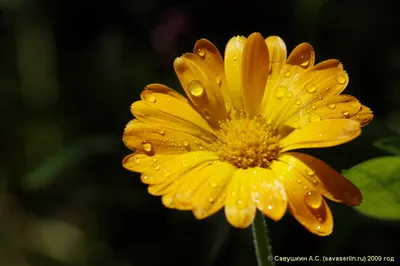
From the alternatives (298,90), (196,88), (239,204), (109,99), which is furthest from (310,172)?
(109,99)

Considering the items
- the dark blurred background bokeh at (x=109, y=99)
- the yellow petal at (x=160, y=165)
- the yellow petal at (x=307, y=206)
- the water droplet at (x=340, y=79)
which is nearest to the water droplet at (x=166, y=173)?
the yellow petal at (x=160, y=165)

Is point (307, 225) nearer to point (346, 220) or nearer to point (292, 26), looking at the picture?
point (346, 220)

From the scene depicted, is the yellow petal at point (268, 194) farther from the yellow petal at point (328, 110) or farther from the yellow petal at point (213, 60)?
the yellow petal at point (213, 60)

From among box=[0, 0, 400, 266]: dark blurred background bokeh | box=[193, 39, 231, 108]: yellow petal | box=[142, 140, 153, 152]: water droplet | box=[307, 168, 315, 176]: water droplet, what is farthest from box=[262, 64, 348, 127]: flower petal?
box=[0, 0, 400, 266]: dark blurred background bokeh

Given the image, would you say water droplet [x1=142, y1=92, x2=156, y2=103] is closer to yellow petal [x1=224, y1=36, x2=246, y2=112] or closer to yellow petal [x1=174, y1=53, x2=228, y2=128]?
yellow petal [x1=174, y1=53, x2=228, y2=128]

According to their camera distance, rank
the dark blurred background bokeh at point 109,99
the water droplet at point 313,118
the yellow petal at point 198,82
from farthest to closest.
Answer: the dark blurred background bokeh at point 109,99
the yellow petal at point 198,82
the water droplet at point 313,118

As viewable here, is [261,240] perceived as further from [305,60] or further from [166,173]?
[305,60]

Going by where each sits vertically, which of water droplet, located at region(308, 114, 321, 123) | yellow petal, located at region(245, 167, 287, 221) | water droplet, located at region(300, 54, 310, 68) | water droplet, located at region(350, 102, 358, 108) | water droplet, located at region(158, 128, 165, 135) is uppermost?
water droplet, located at region(300, 54, 310, 68)

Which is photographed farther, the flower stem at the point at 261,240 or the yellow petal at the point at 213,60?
the yellow petal at the point at 213,60
